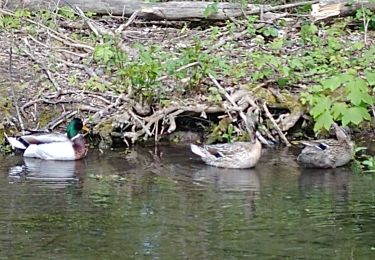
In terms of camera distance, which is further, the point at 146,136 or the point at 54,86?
the point at 54,86

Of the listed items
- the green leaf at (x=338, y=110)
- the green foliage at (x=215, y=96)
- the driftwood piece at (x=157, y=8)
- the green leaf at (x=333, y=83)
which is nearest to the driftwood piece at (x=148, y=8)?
the driftwood piece at (x=157, y=8)

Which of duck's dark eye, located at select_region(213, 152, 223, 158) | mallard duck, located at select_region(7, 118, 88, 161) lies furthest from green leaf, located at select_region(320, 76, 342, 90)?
mallard duck, located at select_region(7, 118, 88, 161)

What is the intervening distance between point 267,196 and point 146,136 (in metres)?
2.75

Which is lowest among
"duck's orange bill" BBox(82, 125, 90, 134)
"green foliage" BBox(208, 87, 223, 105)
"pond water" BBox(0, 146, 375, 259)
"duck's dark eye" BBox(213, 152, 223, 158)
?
"pond water" BBox(0, 146, 375, 259)

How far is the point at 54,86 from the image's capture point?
410 inches

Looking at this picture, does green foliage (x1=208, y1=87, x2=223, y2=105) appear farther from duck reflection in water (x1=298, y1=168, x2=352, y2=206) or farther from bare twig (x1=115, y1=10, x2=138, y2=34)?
bare twig (x1=115, y1=10, x2=138, y2=34)

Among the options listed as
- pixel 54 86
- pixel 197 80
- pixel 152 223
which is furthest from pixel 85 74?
pixel 152 223

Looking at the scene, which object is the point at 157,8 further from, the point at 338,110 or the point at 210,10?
the point at 338,110

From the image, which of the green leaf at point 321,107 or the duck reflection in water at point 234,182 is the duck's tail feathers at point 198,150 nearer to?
the duck reflection in water at point 234,182

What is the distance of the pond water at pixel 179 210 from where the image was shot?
528 centimetres

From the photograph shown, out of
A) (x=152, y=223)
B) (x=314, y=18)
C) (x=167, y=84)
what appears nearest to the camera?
(x=152, y=223)

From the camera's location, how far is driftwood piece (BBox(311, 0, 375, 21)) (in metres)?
12.6

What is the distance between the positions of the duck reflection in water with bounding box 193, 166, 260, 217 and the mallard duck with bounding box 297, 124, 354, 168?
52cm

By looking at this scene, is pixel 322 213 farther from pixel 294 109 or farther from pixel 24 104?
pixel 24 104
